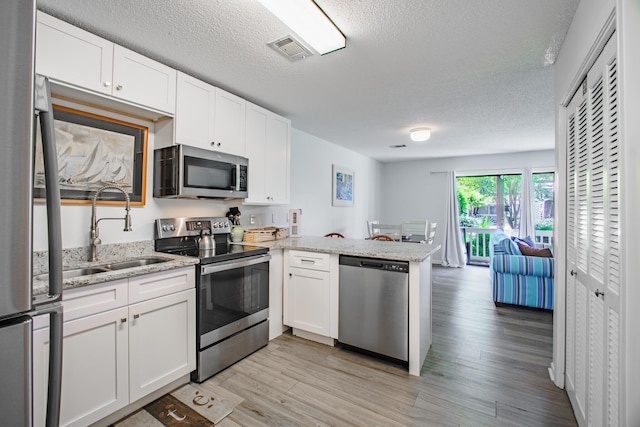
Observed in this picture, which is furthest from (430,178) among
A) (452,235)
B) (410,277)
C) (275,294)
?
(275,294)

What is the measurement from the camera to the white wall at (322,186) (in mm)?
4141

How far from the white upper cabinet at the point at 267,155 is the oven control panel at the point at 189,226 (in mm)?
349

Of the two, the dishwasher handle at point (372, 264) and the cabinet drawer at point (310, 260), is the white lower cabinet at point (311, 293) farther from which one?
the dishwasher handle at point (372, 264)

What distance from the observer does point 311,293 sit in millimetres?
2635

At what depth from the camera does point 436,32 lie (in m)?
1.81

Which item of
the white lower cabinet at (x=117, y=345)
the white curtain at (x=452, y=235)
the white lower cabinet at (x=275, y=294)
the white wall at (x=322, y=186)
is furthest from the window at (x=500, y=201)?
the white lower cabinet at (x=117, y=345)

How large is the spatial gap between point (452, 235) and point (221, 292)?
5371mm

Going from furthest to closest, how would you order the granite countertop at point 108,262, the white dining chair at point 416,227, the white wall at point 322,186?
the white dining chair at point 416,227
the white wall at point 322,186
the granite countertop at point 108,262

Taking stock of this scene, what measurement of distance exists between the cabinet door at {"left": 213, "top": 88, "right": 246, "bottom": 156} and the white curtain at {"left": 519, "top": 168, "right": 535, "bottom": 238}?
5540 mm

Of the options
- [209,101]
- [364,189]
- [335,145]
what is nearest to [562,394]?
[209,101]

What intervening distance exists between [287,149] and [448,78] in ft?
5.73

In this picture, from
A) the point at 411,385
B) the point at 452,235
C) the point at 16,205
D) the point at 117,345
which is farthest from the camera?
the point at 452,235

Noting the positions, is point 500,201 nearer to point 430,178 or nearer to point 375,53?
Result: point 430,178

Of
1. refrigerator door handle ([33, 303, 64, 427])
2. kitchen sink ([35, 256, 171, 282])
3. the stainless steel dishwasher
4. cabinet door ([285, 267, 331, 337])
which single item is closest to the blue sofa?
the stainless steel dishwasher
